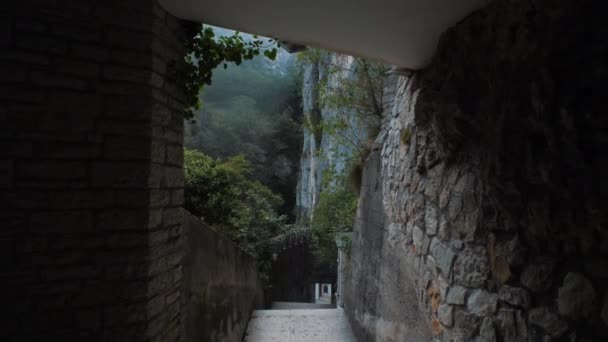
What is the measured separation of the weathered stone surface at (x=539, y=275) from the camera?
1.42 m

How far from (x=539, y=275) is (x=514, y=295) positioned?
19cm

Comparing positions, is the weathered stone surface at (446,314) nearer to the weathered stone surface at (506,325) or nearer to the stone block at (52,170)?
the weathered stone surface at (506,325)

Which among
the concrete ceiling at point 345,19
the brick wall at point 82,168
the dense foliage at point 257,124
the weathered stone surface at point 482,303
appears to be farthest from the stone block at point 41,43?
the dense foliage at point 257,124

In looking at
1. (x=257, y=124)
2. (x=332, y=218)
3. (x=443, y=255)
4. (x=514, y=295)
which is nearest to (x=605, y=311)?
(x=514, y=295)

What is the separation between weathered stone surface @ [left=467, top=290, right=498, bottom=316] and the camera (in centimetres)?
174

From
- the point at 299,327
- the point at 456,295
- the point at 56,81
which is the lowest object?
the point at 299,327

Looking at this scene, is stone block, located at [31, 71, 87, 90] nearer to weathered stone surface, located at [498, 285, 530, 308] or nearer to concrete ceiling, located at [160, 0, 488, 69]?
concrete ceiling, located at [160, 0, 488, 69]

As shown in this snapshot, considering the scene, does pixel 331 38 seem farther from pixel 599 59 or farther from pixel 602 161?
pixel 602 161

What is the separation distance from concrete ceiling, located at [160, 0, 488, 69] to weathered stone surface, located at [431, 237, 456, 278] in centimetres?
137

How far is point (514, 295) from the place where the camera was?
160cm

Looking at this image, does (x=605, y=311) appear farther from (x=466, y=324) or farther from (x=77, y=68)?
(x=77, y=68)

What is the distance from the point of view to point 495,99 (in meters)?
1.67

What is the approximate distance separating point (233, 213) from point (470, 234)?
12.9 feet

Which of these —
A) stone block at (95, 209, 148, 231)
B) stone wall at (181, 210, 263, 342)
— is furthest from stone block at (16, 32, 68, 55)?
stone wall at (181, 210, 263, 342)
